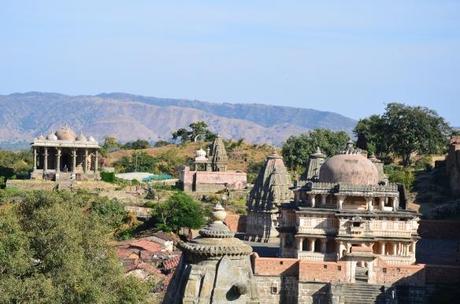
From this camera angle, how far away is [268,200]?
42.0 m

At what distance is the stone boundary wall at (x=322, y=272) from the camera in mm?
30078

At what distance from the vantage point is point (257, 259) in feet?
100

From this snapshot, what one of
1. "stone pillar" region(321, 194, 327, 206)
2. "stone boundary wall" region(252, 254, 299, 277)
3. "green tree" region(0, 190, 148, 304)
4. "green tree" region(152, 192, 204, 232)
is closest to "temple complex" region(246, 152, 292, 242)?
"green tree" region(152, 192, 204, 232)

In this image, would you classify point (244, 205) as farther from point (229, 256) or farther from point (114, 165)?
point (229, 256)

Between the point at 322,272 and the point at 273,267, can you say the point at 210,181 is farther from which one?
the point at 322,272

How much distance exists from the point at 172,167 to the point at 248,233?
30.7m

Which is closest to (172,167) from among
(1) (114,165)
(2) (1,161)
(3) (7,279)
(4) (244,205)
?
(1) (114,165)

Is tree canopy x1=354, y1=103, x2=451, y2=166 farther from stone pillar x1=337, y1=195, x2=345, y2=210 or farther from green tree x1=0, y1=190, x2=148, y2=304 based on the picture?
green tree x1=0, y1=190, x2=148, y2=304

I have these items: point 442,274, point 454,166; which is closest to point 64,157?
point 454,166

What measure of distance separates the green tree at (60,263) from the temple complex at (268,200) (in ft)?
50.0

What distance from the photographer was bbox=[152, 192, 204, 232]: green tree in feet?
144

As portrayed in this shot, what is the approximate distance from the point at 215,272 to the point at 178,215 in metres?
32.2

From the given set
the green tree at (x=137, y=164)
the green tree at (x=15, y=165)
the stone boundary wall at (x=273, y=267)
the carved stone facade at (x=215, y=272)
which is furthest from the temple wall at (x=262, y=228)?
the green tree at (x=137, y=164)

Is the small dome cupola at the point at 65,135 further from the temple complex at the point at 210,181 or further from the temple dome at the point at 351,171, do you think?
the temple dome at the point at 351,171
